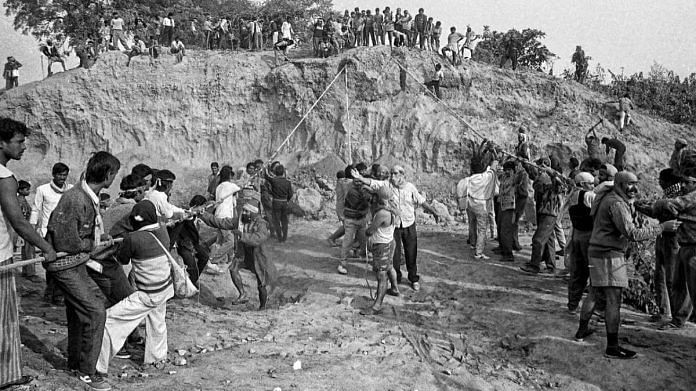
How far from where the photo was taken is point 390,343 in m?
6.20

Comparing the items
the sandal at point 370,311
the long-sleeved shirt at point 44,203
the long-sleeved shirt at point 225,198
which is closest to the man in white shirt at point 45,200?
the long-sleeved shirt at point 44,203

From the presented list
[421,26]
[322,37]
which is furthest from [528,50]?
[322,37]

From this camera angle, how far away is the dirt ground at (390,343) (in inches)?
202

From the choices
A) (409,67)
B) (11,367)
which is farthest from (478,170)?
(409,67)

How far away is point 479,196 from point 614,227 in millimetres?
3677

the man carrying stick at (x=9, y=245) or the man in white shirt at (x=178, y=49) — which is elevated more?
the man in white shirt at (x=178, y=49)

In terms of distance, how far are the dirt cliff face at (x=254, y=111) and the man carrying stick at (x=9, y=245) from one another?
12033mm

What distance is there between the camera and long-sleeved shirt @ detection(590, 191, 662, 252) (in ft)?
18.0

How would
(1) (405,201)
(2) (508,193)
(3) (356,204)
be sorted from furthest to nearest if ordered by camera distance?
(2) (508,193) < (3) (356,204) < (1) (405,201)

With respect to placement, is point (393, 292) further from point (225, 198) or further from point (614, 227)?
point (614, 227)

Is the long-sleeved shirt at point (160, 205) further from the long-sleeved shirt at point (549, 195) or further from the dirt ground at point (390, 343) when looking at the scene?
the long-sleeved shirt at point (549, 195)

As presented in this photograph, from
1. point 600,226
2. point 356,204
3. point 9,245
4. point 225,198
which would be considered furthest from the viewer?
point 356,204

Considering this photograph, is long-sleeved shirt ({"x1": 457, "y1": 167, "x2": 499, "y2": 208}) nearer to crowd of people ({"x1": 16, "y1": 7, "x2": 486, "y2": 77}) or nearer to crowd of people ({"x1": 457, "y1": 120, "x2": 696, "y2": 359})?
crowd of people ({"x1": 457, "y1": 120, "x2": 696, "y2": 359})

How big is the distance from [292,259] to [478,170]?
3.90 meters
